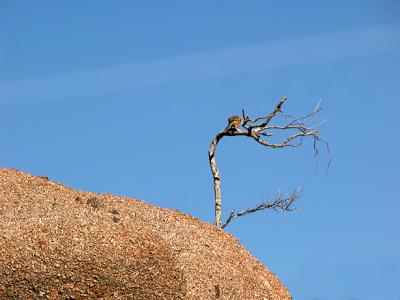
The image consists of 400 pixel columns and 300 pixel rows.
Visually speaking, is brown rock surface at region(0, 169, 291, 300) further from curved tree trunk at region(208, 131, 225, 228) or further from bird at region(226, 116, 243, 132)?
bird at region(226, 116, 243, 132)

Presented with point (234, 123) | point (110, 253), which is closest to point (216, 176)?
point (234, 123)

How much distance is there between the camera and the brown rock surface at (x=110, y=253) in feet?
54.8

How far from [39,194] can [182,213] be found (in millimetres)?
3706

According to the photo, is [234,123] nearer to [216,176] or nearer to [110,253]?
[216,176]

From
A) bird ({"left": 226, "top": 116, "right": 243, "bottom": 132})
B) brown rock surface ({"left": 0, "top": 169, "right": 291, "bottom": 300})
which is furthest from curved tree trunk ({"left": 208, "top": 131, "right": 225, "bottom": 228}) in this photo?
brown rock surface ({"left": 0, "top": 169, "right": 291, "bottom": 300})

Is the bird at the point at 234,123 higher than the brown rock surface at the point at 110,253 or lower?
higher

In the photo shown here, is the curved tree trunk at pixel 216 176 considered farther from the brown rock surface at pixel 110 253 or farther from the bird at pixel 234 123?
the brown rock surface at pixel 110 253

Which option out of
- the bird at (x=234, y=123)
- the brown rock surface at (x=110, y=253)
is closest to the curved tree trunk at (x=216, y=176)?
the bird at (x=234, y=123)

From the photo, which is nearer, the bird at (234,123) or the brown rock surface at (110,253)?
the brown rock surface at (110,253)

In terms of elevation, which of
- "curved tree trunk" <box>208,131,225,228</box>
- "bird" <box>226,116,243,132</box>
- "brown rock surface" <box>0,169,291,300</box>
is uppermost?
"bird" <box>226,116,243,132</box>

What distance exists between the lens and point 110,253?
17219 mm

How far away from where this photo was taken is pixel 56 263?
16844 mm

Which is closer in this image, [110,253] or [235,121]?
[110,253]

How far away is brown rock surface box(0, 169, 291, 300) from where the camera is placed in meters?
16.7
